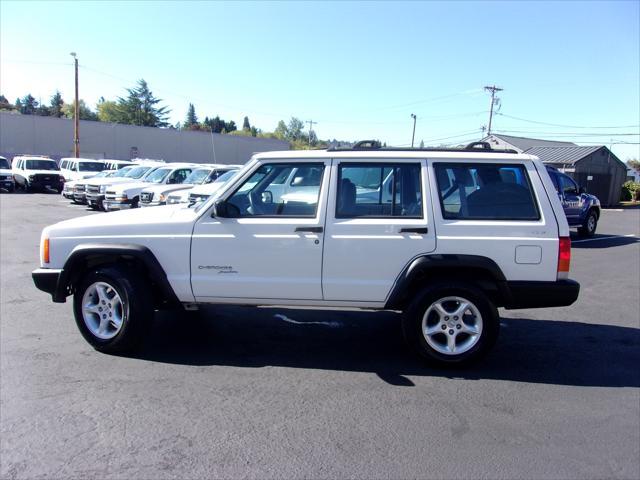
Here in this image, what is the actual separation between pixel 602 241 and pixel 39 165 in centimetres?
2886

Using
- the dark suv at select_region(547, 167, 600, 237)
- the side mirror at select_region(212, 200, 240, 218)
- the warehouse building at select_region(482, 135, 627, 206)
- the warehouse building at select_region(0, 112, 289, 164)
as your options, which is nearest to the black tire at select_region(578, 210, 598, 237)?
the dark suv at select_region(547, 167, 600, 237)

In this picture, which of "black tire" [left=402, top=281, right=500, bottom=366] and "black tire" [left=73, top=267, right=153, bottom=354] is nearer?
"black tire" [left=402, top=281, right=500, bottom=366]

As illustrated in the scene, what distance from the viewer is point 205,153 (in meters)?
54.7

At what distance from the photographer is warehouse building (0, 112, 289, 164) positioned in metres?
43.3

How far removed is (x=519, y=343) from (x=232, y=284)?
311cm

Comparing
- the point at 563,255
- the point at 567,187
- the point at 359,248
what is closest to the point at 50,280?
the point at 359,248

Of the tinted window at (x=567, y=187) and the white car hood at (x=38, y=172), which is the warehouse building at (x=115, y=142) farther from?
the tinted window at (x=567, y=187)

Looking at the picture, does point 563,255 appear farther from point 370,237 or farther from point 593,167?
point 593,167

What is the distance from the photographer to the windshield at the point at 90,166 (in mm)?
28444

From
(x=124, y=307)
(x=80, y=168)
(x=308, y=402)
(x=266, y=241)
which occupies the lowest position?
(x=308, y=402)

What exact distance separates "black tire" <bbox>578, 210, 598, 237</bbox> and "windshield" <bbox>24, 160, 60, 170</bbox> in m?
27.9

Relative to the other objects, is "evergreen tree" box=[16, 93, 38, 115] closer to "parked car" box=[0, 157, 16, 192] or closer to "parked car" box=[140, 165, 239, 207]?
"parked car" box=[0, 157, 16, 192]

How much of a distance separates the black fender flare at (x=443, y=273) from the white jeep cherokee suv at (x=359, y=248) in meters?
0.01

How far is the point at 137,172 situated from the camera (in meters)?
21.0
